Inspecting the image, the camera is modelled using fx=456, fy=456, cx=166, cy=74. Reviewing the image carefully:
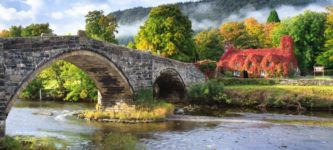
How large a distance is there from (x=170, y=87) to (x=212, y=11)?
357 feet

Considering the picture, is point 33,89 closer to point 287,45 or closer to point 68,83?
point 68,83

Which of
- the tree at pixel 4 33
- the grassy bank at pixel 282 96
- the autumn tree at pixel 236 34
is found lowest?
the grassy bank at pixel 282 96

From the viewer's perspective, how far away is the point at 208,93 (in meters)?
46.1

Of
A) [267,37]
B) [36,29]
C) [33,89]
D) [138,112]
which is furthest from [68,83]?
[267,37]

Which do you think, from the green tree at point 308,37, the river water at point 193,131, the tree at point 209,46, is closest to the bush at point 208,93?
the river water at point 193,131

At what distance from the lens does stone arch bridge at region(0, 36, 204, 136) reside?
23266mm

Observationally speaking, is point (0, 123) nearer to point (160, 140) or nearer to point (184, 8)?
point (160, 140)

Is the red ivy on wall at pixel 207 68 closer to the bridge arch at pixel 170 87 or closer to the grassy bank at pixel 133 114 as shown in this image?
the bridge arch at pixel 170 87

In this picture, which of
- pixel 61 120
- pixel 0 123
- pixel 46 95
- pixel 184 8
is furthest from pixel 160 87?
pixel 184 8

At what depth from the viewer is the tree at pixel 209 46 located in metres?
72.3

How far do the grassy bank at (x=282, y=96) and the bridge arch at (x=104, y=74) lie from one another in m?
12.9

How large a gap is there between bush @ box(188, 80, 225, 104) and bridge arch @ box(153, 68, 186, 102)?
1844 mm

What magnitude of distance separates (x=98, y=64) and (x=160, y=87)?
19.0 m

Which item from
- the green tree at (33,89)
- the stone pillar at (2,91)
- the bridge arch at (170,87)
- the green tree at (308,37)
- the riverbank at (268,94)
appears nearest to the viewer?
the stone pillar at (2,91)
